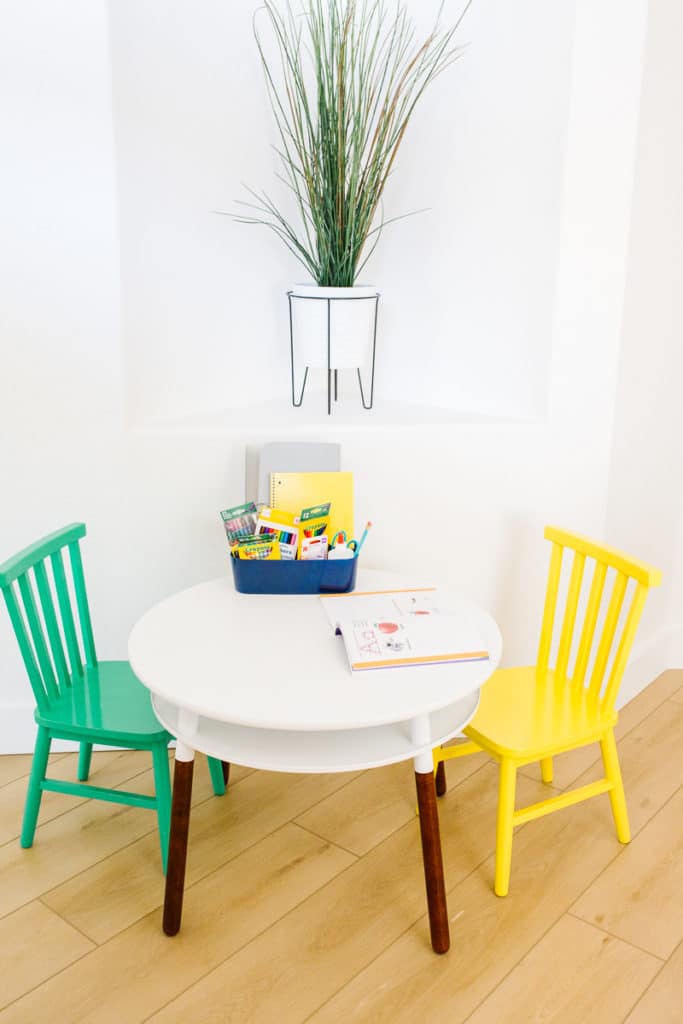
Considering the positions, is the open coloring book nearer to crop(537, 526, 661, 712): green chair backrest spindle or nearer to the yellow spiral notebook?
the yellow spiral notebook

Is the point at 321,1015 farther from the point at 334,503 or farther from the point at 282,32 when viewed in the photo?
the point at 282,32

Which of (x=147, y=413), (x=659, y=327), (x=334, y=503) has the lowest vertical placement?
(x=334, y=503)

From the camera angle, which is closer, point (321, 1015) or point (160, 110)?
point (321, 1015)

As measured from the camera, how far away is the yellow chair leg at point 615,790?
2.11 meters

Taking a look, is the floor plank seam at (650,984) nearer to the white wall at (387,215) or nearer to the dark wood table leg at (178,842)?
the dark wood table leg at (178,842)

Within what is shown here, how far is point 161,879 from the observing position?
202cm

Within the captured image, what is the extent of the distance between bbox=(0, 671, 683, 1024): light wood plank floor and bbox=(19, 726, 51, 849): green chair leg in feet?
0.16

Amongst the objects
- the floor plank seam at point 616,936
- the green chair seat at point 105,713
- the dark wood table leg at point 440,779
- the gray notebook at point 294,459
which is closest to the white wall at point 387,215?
the gray notebook at point 294,459

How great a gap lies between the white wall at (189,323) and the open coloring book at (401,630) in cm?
45

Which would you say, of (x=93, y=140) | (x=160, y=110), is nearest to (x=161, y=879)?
(x=93, y=140)

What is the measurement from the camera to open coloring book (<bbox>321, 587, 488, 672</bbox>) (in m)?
1.76

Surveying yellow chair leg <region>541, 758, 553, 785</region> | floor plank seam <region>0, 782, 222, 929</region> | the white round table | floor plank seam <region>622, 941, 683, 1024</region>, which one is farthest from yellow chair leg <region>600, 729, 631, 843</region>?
floor plank seam <region>0, 782, 222, 929</region>

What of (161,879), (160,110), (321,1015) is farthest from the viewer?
(160,110)

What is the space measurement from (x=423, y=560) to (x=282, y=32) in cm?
140
